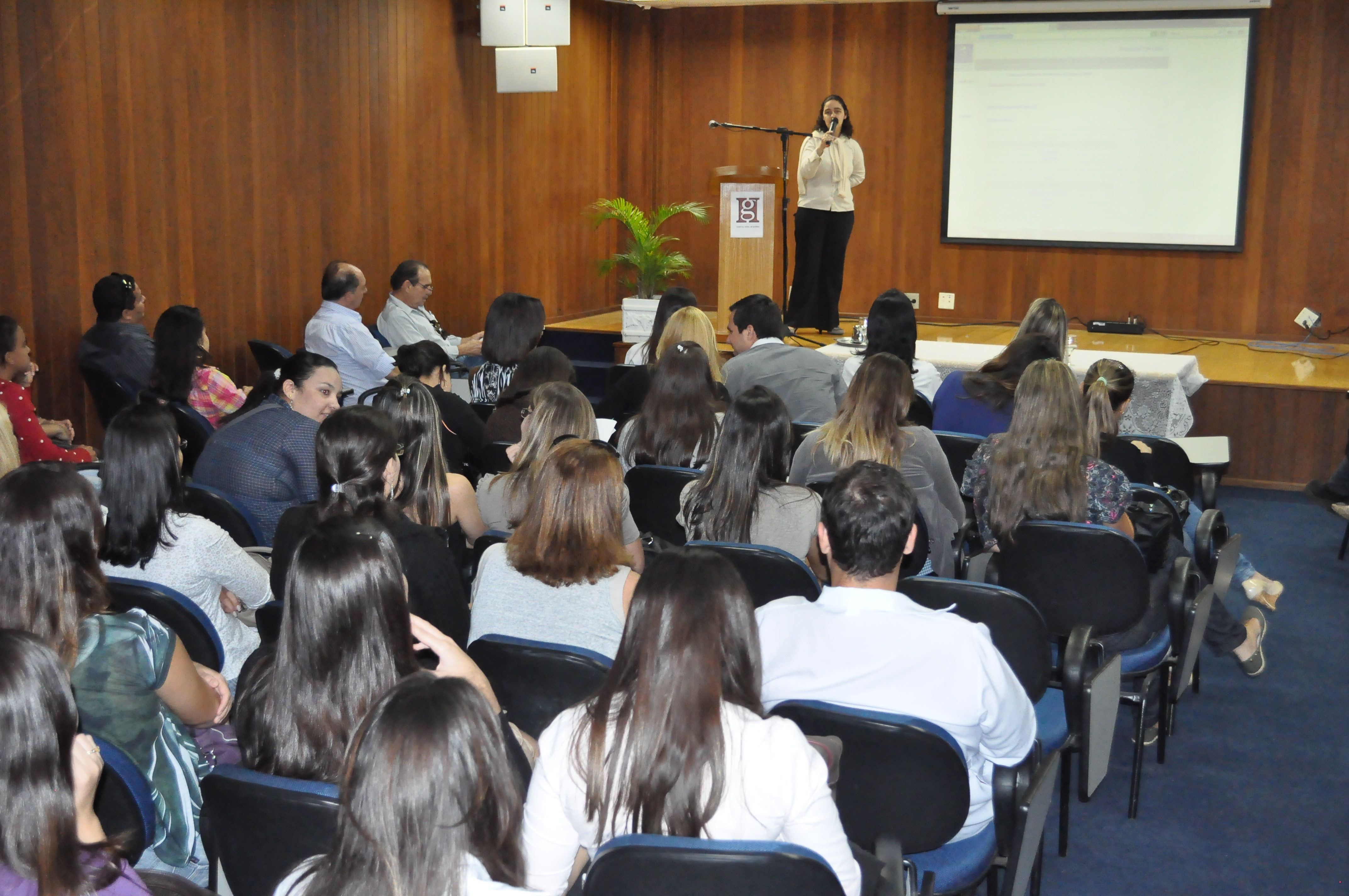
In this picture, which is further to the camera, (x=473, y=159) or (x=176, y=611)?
(x=473, y=159)

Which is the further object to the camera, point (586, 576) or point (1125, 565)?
point (1125, 565)

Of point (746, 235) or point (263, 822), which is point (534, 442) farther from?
point (746, 235)

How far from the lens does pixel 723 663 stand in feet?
5.78

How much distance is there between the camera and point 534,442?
3.62 m

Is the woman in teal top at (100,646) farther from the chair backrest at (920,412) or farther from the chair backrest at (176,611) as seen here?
the chair backrest at (920,412)

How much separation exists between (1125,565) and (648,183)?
8.46m

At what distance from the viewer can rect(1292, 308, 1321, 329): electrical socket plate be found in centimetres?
916

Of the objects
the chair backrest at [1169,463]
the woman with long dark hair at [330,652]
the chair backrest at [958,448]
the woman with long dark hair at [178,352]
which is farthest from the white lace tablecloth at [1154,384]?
the woman with long dark hair at [330,652]

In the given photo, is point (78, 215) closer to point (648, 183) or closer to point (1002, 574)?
point (1002, 574)

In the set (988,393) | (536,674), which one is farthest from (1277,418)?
(536,674)

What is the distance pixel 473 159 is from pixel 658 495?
5.65 meters

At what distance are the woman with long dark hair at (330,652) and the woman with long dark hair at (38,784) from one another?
467 mm

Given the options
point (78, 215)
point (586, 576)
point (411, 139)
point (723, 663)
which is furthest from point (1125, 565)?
point (411, 139)

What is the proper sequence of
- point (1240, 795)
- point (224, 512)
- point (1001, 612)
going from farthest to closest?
point (224, 512) → point (1240, 795) → point (1001, 612)
